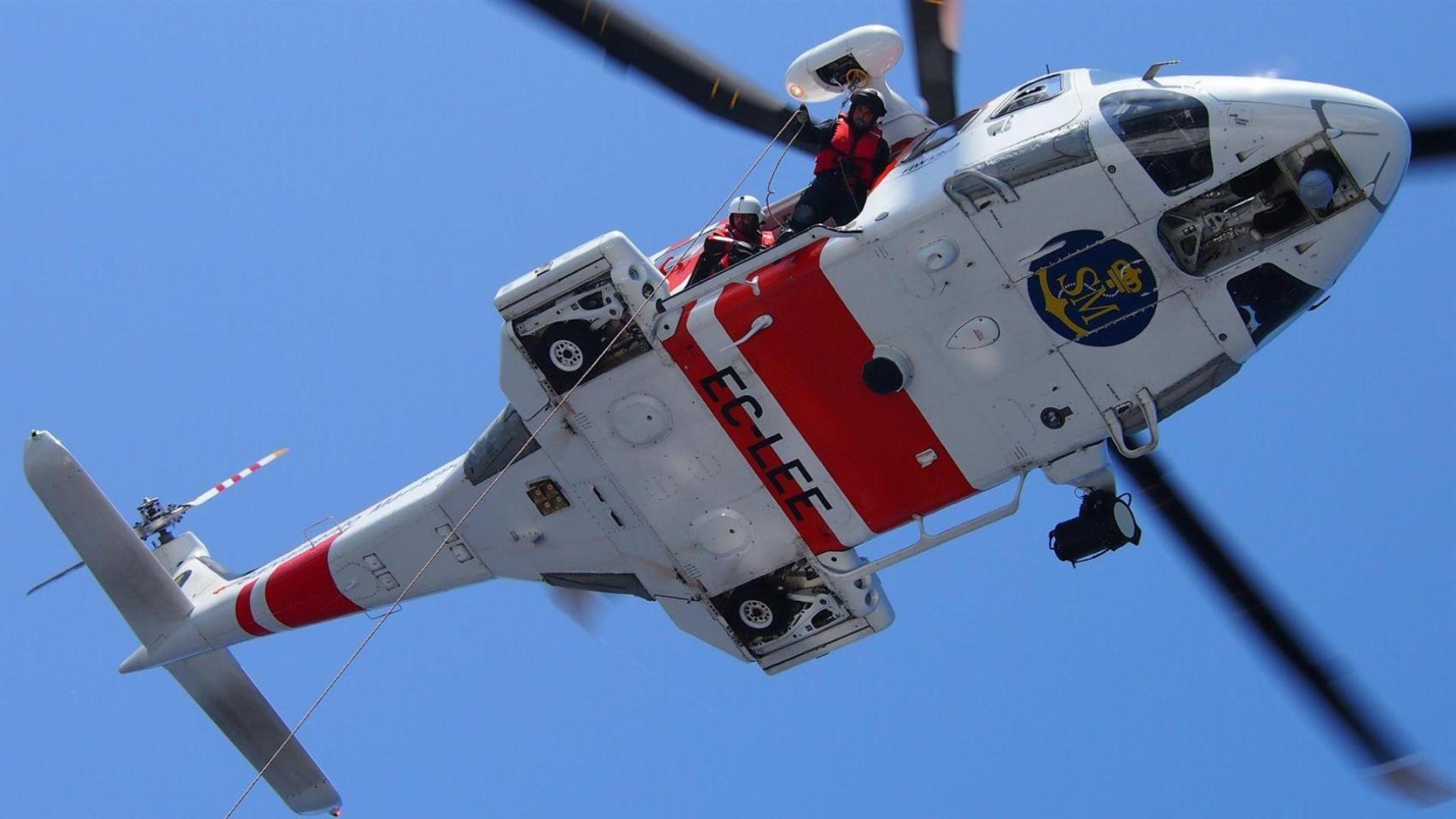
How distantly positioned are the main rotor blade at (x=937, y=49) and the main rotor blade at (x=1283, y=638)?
3828 mm

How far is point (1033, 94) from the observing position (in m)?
13.5

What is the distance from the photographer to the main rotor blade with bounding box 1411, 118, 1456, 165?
481 inches

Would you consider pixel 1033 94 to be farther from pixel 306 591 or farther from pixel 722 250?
pixel 306 591

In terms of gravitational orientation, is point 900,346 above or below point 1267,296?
above

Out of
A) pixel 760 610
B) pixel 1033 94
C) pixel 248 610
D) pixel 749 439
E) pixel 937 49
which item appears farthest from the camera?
pixel 248 610

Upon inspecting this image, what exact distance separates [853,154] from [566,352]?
3272mm

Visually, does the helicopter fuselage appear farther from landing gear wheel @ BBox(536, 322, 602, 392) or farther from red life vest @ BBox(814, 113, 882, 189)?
red life vest @ BBox(814, 113, 882, 189)

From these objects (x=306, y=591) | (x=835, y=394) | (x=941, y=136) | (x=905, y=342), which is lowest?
(x=835, y=394)

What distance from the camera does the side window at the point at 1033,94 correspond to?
43.9ft

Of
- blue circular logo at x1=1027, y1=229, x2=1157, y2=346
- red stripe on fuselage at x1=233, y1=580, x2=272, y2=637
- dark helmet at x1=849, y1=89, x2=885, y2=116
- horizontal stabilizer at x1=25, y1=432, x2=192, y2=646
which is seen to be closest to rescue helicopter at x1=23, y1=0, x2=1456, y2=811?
blue circular logo at x1=1027, y1=229, x2=1157, y2=346

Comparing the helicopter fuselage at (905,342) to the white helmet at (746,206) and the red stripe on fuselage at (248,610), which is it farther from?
the red stripe on fuselage at (248,610)

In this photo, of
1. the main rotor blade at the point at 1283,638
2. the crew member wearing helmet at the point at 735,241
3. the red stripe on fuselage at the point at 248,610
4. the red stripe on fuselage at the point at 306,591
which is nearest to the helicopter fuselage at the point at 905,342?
the crew member wearing helmet at the point at 735,241

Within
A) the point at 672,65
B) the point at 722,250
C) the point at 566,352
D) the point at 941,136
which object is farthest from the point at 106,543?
the point at 941,136

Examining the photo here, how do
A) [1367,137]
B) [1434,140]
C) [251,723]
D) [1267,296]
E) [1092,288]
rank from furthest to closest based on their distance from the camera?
1. [251,723]
2. [1092,288]
3. [1267,296]
4. [1434,140]
5. [1367,137]
